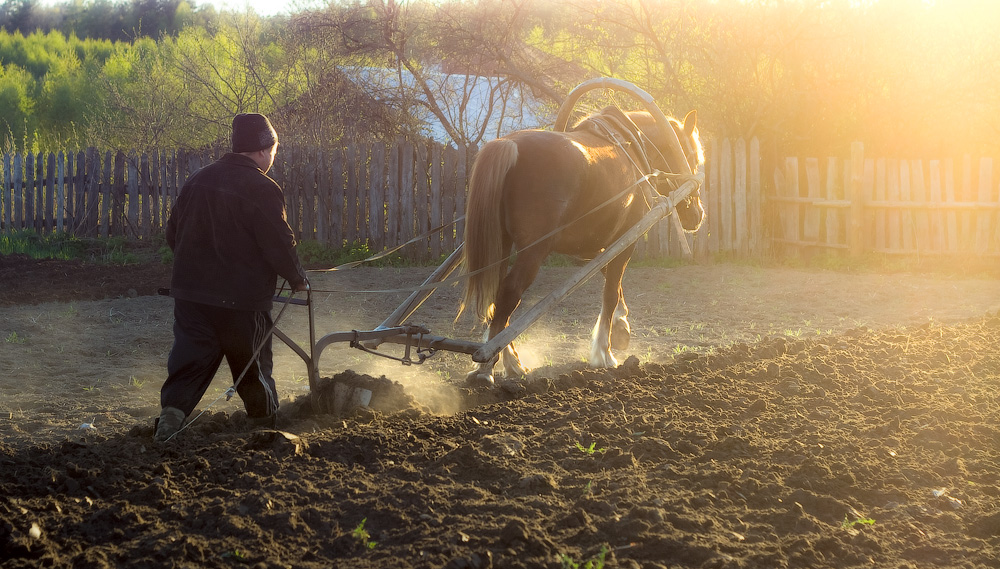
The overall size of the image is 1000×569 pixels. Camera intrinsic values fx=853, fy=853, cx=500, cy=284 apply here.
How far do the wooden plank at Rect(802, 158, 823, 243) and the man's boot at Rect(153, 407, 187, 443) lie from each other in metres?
10.7

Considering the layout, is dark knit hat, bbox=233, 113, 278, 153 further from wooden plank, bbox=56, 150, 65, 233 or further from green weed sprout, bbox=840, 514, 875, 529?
wooden plank, bbox=56, 150, 65, 233

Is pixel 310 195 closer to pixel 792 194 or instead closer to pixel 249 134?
pixel 792 194

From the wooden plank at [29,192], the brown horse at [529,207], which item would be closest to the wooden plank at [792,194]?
the brown horse at [529,207]

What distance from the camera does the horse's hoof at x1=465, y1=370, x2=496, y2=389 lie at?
17.3ft

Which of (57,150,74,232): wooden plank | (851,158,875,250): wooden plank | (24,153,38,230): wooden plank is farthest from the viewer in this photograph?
(24,153,38,230): wooden plank

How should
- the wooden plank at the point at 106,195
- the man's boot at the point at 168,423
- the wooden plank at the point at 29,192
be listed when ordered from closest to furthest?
the man's boot at the point at 168,423
the wooden plank at the point at 106,195
the wooden plank at the point at 29,192

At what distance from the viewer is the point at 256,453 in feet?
12.0

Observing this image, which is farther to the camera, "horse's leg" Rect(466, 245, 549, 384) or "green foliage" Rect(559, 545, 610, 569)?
"horse's leg" Rect(466, 245, 549, 384)

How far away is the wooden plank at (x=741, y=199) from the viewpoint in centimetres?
1262

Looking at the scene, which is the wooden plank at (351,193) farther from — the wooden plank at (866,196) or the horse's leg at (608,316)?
the wooden plank at (866,196)

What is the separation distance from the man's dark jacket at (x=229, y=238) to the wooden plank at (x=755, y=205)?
985 cm

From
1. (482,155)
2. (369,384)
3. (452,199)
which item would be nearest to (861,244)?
(452,199)

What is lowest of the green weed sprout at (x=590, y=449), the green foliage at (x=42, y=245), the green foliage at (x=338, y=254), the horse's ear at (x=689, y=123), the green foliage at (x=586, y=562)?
the green foliage at (x=586, y=562)

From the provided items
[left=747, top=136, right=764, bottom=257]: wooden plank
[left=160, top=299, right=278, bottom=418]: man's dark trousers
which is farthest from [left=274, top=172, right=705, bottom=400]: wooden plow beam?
[left=747, top=136, right=764, bottom=257]: wooden plank
